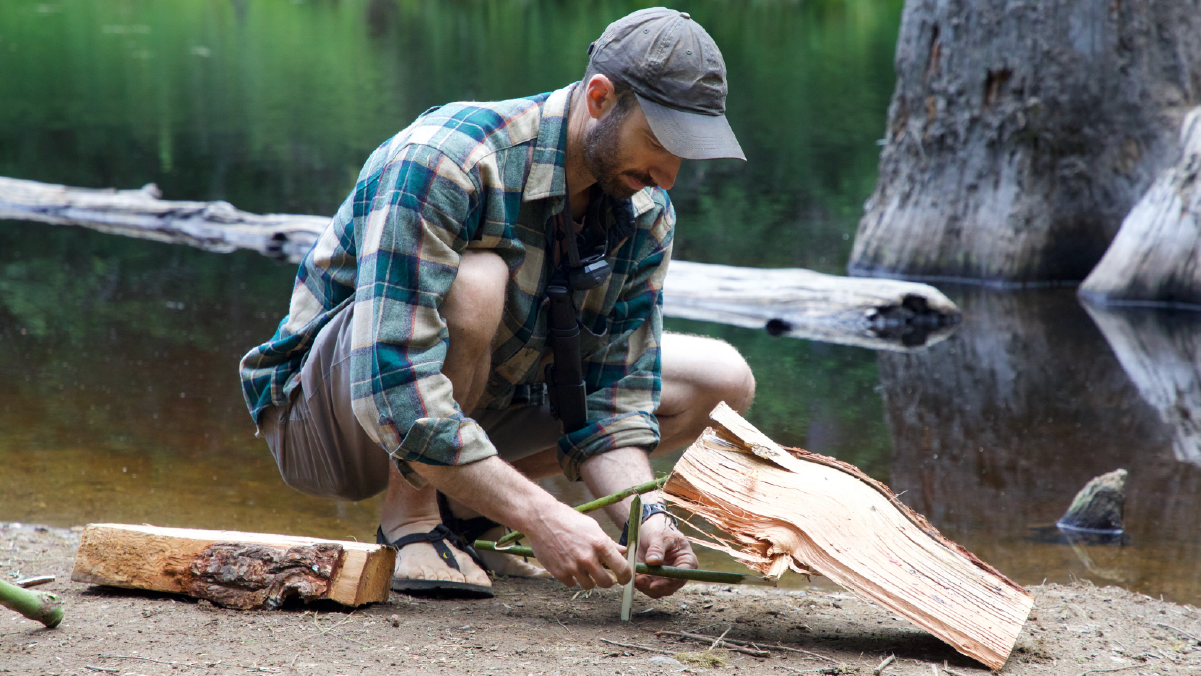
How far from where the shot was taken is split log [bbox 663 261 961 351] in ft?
18.8

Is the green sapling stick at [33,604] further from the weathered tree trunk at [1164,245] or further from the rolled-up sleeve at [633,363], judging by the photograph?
the weathered tree trunk at [1164,245]

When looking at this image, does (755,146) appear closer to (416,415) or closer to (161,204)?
(161,204)

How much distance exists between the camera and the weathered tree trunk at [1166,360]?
4.25m

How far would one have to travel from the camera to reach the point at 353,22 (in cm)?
2330

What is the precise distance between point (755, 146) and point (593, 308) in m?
10.6

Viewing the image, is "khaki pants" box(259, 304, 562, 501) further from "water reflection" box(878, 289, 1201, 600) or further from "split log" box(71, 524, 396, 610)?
"water reflection" box(878, 289, 1201, 600)

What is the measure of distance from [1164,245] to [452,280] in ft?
17.9

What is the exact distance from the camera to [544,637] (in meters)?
1.94

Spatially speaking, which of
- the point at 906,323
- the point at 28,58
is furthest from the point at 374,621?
the point at 28,58

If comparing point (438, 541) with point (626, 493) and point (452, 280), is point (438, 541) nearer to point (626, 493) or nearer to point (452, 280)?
point (626, 493)

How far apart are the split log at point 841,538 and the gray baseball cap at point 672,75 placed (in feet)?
1.58

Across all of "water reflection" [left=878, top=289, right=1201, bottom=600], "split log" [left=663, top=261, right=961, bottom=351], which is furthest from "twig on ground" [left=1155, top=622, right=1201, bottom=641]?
"split log" [left=663, top=261, right=961, bottom=351]

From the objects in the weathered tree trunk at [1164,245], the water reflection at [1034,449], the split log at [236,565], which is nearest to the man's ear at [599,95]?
the split log at [236,565]

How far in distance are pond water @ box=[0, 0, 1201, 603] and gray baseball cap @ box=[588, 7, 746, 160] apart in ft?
4.21
